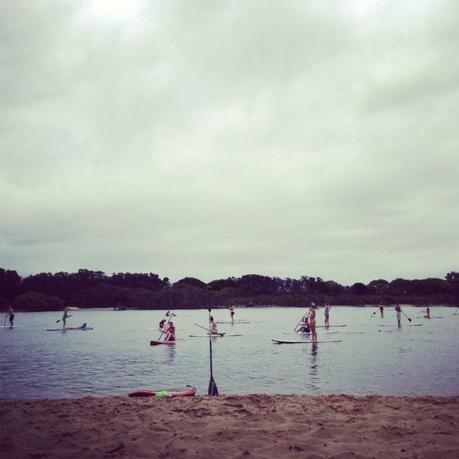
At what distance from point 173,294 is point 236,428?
131060mm

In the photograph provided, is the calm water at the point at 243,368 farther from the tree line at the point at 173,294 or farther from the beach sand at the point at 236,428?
the tree line at the point at 173,294

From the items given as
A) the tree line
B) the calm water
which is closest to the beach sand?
the calm water

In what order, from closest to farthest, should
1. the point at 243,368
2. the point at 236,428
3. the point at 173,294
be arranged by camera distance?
1. the point at 236,428
2. the point at 243,368
3. the point at 173,294

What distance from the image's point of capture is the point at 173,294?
13725 centimetres

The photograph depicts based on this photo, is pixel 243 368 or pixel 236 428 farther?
pixel 243 368

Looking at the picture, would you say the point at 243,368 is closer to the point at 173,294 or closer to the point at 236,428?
the point at 236,428

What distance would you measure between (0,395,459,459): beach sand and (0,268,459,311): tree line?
11085 centimetres

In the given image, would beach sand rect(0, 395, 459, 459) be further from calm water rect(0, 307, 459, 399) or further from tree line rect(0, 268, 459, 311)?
tree line rect(0, 268, 459, 311)

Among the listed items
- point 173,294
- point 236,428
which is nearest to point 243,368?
point 236,428

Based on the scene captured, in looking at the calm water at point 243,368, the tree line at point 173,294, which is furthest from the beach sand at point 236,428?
the tree line at point 173,294

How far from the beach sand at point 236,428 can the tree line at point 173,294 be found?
364 feet

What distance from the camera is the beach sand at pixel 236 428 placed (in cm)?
710

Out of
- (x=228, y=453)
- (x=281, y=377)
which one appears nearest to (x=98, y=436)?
(x=228, y=453)

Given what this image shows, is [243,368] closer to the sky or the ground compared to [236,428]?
closer to the ground
